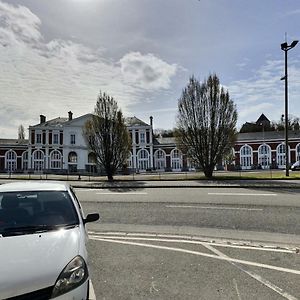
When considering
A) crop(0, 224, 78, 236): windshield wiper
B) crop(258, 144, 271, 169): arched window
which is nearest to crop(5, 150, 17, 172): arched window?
crop(258, 144, 271, 169): arched window

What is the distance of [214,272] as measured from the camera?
503 centimetres

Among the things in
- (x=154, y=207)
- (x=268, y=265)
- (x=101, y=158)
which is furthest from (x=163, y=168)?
(x=268, y=265)

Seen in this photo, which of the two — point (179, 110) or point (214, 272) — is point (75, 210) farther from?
point (179, 110)

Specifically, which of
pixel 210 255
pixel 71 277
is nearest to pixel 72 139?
pixel 210 255

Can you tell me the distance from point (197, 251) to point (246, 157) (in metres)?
66.4

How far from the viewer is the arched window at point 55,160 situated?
234 ft

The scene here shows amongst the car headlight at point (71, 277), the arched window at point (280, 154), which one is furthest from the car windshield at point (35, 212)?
the arched window at point (280, 154)

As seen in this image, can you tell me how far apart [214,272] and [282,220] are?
210 inches

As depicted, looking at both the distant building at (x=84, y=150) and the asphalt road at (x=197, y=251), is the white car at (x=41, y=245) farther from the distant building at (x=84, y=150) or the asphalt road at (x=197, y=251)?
the distant building at (x=84, y=150)

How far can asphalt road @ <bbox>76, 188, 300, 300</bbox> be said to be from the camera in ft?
14.4

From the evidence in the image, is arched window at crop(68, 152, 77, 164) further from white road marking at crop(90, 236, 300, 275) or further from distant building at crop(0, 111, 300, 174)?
white road marking at crop(90, 236, 300, 275)

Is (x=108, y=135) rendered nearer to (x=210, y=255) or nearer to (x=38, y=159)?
(x=210, y=255)

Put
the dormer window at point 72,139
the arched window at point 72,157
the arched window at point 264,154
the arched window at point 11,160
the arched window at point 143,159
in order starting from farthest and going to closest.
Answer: the arched window at point 143,159 < the arched window at point 11,160 < the dormer window at point 72,139 < the arched window at point 72,157 < the arched window at point 264,154

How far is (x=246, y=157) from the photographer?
227 ft
